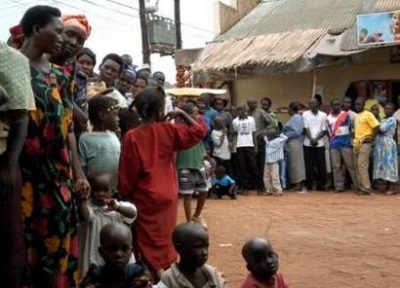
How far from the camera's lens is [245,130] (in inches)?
507

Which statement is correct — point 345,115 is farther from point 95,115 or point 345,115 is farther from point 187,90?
point 95,115

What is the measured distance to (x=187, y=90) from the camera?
Result: 15.1m

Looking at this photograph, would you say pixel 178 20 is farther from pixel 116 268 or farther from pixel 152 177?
pixel 116 268

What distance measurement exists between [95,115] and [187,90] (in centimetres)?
1069

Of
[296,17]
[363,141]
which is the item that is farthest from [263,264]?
[296,17]

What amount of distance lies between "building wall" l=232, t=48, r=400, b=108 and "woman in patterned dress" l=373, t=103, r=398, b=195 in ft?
8.64

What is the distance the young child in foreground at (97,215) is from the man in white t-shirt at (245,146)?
8.87m

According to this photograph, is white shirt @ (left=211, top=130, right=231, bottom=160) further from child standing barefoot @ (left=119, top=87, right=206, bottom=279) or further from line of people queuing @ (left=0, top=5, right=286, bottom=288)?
child standing barefoot @ (left=119, top=87, right=206, bottom=279)

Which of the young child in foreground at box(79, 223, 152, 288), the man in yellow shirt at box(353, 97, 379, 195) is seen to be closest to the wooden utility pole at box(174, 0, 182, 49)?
the man in yellow shirt at box(353, 97, 379, 195)

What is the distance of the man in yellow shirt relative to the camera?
12.2m

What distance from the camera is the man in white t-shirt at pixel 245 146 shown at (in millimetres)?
12883

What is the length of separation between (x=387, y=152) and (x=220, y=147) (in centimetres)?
303

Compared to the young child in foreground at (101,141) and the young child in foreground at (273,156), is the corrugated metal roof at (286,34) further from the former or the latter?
the young child in foreground at (101,141)

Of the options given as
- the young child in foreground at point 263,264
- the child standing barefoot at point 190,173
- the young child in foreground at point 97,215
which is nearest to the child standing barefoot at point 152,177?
the young child in foreground at point 97,215
